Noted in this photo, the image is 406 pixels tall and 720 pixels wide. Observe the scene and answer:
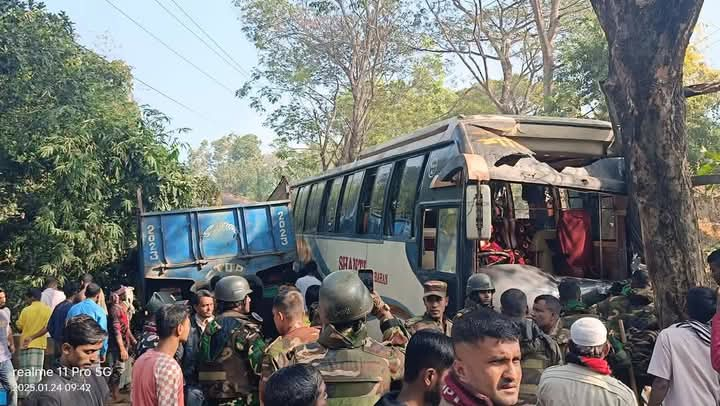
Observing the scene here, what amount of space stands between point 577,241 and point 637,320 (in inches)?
82.6

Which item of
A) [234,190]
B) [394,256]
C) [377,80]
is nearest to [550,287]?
[394,256]

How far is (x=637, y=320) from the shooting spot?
18.3ft

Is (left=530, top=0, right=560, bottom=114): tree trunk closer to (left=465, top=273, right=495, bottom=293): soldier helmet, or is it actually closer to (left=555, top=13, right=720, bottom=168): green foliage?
(left=555, top=13, right=720, bottom=168): green foliage

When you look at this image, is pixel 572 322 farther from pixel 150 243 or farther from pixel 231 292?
pixel 150 243

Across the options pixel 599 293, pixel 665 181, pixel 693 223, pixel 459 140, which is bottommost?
pixel 599 293

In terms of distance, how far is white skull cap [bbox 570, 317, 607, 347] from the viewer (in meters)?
3.03

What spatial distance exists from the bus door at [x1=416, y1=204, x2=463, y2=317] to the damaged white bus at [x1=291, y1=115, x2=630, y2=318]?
1cm

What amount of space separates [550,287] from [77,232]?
8401 millimetres

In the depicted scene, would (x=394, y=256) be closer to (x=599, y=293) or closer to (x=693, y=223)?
(x=599, y=293)

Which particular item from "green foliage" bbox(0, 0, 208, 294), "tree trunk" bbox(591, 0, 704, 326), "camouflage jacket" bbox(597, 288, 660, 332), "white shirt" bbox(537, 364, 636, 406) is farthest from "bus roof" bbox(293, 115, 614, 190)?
"green foliage" bbox(0, 0, 208, 294)

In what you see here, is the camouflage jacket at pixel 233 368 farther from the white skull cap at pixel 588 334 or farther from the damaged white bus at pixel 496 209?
the damaged white bus at pixel 496 209

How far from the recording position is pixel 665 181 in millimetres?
5301

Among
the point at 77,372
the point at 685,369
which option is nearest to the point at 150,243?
the point at 77,372

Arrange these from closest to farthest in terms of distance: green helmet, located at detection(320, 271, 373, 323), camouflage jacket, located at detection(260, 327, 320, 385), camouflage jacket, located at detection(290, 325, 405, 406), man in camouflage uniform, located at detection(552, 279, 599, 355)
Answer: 1. camouflage jacket, located at detection(290, 325, 405, 406)
2. green helmet, located at detection(320, 271, 373, 323)
3. camouflage jacket, located at detection(260, 327, 320, 385)
4. man in camouflage uniform, located at detection(552, 279, 599, 355)
